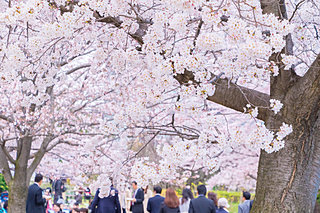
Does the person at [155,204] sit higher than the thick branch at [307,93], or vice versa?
the thick branch at [307,93]

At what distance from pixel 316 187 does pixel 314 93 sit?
847 mm

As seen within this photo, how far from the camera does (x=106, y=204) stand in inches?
269

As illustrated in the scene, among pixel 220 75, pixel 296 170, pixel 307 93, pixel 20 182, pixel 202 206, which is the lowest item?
pixel 202 206

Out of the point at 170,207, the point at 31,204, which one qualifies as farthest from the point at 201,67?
the point at 31,204

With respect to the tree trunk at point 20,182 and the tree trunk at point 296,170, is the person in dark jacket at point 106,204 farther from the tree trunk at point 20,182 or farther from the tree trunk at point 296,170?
the tree trunk at point 296,170

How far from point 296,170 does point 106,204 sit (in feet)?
13.1

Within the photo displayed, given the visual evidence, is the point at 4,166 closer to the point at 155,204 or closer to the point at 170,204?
the point at 155,204

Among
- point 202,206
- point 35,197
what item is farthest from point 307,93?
point 35,197

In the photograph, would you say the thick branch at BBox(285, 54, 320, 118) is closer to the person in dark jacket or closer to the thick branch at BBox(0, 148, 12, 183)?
the person in dark jacket

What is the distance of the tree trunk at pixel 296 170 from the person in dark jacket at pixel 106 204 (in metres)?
3.63

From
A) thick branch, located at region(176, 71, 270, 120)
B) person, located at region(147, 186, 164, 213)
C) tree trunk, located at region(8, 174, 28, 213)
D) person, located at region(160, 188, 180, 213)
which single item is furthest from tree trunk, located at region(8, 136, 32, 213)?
thick branch, located at region(176, 71, 270, 120)

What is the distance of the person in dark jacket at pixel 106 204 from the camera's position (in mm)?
6816

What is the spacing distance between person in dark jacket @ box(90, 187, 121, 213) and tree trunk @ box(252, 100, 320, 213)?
3.63m

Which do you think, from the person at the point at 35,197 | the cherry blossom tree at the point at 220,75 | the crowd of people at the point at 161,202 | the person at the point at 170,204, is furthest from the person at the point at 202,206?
the person at the point at 35,197
